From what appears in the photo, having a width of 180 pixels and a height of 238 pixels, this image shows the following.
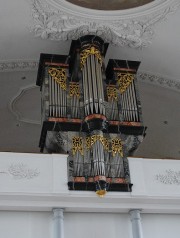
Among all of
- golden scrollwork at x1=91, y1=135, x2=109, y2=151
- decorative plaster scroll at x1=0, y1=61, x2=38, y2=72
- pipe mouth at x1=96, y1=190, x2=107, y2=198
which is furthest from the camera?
decorative plaster scroll at x1=0, y1=61, x2=38, y2=72

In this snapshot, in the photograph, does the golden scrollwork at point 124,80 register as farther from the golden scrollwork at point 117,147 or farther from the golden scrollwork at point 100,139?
the golden scrollwork at point 100,139

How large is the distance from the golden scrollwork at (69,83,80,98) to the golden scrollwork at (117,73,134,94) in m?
0.95

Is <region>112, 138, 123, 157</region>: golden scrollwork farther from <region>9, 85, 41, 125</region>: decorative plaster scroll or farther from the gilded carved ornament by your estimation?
<region>9, 85, 41, 125</region>: decorative plaster scroll

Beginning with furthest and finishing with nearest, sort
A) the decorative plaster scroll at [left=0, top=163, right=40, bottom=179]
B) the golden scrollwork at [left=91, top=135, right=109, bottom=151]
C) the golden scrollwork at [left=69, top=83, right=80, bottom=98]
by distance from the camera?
the golden scrollwork at [left=69, top=83, right=80, bottom=98]
the golden scrollwork at [left=91, top=135, right=109, bottom=151]
the decorative plaster scroll at [left=0, top=163, right=40, bottom=179]

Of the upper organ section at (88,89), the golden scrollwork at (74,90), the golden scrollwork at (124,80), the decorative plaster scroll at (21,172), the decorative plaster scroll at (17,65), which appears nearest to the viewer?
the decorative plaster scroll at (21,172)

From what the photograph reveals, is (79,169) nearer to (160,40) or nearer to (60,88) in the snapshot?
(60,88)

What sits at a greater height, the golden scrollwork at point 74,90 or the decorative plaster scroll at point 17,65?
the decorative plaster scroll at point 17,65

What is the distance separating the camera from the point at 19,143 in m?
13.7

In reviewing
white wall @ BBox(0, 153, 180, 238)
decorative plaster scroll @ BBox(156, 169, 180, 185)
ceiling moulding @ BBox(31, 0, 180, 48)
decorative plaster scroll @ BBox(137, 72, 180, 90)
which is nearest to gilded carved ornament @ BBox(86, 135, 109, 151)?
white wall @ BBox(0, 153, 180, 238)

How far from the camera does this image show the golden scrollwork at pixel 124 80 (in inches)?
449

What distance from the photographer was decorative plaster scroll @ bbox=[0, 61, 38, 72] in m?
12.6

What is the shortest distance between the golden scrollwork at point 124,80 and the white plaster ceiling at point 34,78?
0.87 m

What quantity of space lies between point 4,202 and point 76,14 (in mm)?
4359

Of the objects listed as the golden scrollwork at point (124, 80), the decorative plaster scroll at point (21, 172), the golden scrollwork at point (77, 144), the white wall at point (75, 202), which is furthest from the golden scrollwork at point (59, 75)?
the decorative plaster scroll at point (21, 172)
